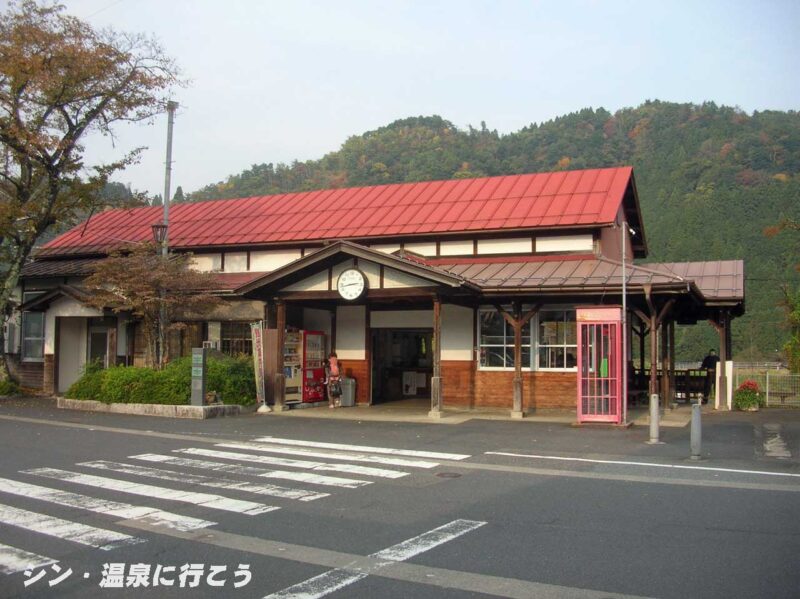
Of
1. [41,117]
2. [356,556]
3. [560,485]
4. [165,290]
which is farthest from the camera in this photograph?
[41,117]

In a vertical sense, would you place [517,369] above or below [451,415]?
above

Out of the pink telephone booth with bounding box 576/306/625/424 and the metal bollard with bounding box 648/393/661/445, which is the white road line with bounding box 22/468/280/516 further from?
the pink telephone booth with bounding box 576/306/625/424

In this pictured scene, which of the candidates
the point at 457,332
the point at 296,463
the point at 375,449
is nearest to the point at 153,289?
the point at 457,332

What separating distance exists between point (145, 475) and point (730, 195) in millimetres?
64043

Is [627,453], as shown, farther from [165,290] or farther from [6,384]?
[6,384]

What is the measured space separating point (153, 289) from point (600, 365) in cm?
1200

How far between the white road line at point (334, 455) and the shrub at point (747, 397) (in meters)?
12.5

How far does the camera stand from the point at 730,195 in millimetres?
65375

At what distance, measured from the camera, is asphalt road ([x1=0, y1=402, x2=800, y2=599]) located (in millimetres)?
6016

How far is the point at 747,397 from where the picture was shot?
21.0 metres

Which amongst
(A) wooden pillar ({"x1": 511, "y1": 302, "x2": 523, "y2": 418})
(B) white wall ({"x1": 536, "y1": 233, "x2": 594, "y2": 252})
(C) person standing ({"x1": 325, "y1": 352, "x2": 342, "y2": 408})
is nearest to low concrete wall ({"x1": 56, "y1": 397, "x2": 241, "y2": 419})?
(C) person standing ({"x1": 325, "y1": 352, "x2": 342, "y2": 408})

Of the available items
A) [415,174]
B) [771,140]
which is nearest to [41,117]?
[415,174]

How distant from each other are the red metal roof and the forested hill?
35.6 meters

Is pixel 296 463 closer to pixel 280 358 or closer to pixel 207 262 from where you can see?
pixel 280 358
